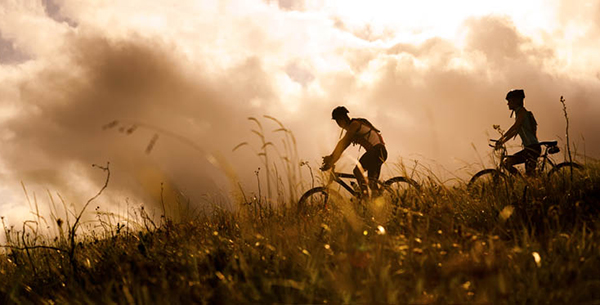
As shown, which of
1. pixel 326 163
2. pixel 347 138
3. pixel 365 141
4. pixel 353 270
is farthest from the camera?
pixel 365 141

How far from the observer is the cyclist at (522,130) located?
761 centimetres

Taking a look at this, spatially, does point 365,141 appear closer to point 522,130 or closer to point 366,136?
point 366,136

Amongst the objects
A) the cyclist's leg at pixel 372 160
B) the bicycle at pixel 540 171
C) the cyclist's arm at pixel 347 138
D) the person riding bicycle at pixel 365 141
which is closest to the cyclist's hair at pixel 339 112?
the person riding bicycle at pixel 365 141

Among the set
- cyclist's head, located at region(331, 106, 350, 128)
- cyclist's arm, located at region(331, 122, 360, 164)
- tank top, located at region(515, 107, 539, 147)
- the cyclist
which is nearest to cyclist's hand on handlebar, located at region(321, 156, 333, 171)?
cyclist's arm, located at region(331, 122, 360, 164)

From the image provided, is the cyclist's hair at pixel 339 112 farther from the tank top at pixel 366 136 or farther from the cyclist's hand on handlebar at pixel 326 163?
the cyclist's hand on handlebar at pixel 326 163

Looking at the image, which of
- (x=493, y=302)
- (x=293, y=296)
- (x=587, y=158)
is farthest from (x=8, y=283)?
(x=587, y=158)

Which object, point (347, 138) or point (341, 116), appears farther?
point (341, 116)

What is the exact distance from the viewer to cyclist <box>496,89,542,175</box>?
25.0 feet

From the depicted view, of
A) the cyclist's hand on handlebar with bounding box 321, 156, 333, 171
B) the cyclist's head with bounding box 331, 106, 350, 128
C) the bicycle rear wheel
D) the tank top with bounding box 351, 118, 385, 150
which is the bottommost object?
the bicycle rear wheel

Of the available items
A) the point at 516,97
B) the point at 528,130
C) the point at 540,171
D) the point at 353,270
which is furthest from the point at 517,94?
the point at 353,270

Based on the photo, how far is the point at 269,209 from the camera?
18.0 ft

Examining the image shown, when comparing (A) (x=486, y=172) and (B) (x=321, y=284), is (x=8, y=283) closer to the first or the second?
(B) (x=321, y=284)

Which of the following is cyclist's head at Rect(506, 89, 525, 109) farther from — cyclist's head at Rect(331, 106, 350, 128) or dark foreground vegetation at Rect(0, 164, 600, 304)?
dark foreground vegetation at Rect(0, 164, 600, 304)

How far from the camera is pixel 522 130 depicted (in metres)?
7.82
